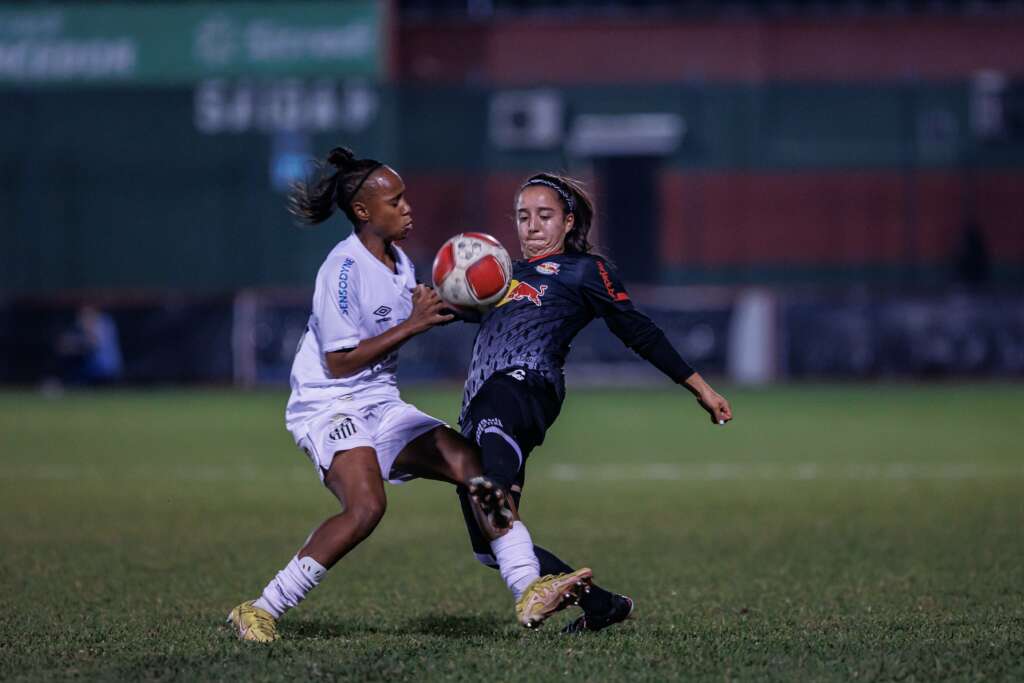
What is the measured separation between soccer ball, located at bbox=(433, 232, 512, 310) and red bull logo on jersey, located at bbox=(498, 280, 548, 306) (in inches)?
13.5

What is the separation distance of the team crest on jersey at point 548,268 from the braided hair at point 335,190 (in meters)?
0.78

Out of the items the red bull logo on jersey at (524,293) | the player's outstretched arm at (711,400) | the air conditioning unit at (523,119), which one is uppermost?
the air conditioning unit at (523,119)

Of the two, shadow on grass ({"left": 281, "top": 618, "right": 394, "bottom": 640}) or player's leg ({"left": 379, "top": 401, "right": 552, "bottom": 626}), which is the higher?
player's leg ({"left": 379, "top": 401, "right": 552, "bottom": 626})

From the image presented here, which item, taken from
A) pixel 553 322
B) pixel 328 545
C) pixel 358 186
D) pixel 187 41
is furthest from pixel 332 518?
pixel 187 41

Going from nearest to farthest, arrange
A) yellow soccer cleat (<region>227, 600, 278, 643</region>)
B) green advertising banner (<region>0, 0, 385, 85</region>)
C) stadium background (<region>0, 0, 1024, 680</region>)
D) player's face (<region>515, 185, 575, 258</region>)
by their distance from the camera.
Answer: yellow soccer cleat (<region>227, 600, 278, 643</region>), player's face (<region>515, 185, 575, 258</region>), stadium background (<region>0, 0, 1024, 680</region>), green advertising banner (<region>0, 0, 385, 85</region>)

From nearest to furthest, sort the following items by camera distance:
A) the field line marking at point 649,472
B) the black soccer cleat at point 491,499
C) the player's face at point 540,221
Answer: the black soccer cleat at point 491,499, the player's face at point 540,221, the field line marking at point 649,472

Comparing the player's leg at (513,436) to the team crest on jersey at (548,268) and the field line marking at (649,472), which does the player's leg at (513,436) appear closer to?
the team crest on jersey at (548,268)

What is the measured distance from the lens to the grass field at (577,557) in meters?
5.29

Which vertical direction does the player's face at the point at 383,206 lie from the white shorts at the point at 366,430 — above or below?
above

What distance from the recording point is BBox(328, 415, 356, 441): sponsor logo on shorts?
18.8ft

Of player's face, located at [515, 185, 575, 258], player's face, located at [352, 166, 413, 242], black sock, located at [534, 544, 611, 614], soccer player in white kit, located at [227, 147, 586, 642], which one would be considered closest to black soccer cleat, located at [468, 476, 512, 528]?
soccer player in white kit, located at [227, 147, 586, 642]

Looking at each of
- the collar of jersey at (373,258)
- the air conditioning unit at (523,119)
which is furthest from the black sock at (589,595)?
the air conditioning unit at (523,119)

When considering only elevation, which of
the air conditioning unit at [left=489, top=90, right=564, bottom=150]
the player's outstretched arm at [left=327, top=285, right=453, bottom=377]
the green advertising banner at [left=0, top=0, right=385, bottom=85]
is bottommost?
the player's outstretched arm at [left=327, top=285, right=453, bottom=377]

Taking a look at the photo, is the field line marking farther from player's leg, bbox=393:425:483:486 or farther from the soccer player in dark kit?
player's leg, bbox=393:425:483:486
